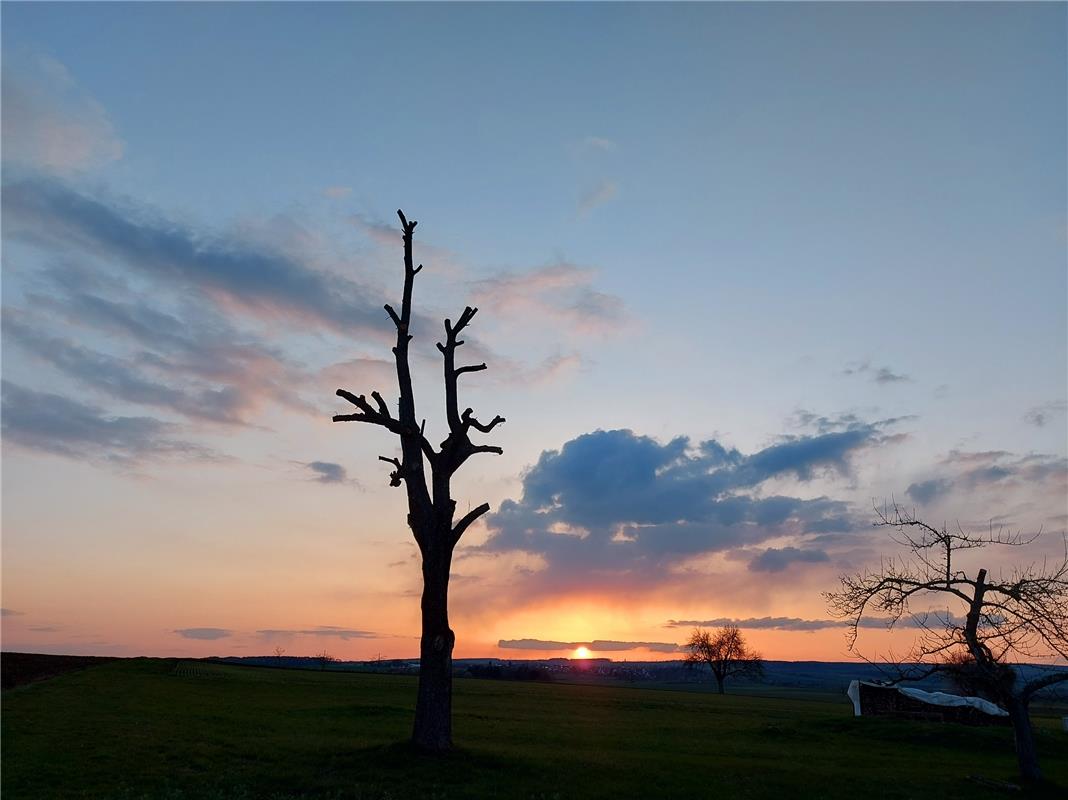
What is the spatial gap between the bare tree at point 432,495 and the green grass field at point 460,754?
5.29 feet

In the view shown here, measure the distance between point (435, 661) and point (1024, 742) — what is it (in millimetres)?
22804

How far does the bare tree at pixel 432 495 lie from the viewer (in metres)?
26.8

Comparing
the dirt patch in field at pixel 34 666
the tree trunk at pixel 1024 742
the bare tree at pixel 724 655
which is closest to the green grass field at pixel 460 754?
the tree trunk at pixel 1024 742

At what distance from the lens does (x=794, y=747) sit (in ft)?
138

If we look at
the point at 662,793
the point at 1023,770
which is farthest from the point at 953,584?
the point at 662,793

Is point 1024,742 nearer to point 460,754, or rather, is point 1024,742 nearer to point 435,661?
point 460,754

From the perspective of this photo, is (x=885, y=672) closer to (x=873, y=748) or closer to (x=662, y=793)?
(x=662, y=793)

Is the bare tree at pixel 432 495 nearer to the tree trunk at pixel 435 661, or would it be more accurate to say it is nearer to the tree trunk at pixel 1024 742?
the tree trunk at pixel 435 661

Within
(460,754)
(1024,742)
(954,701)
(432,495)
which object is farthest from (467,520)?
(954,701)

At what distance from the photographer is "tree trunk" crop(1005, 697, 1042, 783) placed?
92.2ft

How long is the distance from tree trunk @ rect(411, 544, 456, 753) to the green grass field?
82 cm

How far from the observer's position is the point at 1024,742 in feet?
94.1

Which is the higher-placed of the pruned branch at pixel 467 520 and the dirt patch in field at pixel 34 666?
the pruned branch at pixel 467 520

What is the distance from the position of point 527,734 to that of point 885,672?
69.6 feet
